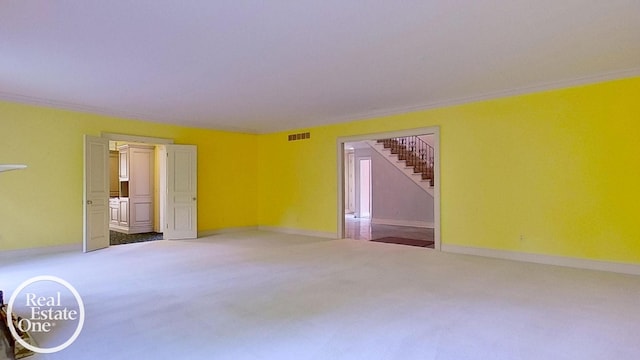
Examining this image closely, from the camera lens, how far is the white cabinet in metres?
9.00

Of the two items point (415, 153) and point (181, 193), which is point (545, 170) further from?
point (181, 193)

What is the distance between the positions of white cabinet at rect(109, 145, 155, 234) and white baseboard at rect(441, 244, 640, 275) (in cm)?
723

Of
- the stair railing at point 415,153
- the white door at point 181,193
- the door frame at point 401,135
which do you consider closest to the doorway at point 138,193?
the white door at point 181,193

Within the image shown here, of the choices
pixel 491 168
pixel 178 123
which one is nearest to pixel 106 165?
pixel 178 123

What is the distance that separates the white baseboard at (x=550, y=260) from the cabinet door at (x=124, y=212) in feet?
24.5

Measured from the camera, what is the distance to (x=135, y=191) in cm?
907

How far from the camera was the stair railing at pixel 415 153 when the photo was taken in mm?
10547

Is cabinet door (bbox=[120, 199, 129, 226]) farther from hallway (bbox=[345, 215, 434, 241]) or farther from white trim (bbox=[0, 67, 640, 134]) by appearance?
hallway (bbox=[345, 215, 434, 241])

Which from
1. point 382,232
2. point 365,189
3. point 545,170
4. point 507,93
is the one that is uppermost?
point 507,93

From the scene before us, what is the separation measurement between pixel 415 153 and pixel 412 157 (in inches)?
13.4

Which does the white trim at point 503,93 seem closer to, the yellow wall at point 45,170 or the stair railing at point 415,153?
the stair railing at point 415,153

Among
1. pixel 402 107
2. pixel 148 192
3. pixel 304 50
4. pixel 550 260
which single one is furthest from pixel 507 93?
pixel 148 192

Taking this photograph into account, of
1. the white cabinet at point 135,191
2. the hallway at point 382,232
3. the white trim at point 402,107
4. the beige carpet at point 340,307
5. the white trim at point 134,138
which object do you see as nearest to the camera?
the beige carpet at point 340,307

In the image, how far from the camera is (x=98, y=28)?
3209mm
